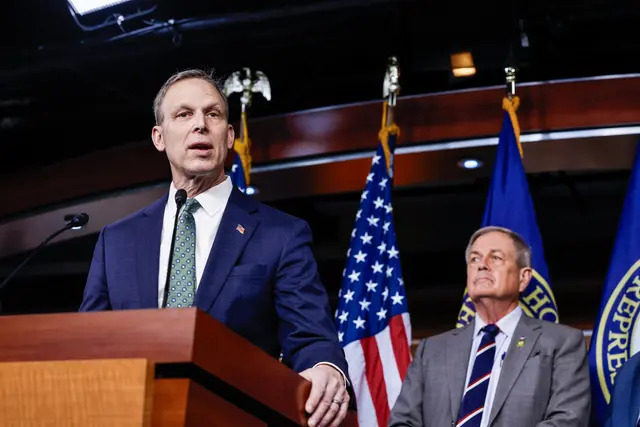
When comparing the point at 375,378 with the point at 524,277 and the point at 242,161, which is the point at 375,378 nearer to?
the point at 524,277

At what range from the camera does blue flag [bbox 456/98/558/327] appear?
149 inches

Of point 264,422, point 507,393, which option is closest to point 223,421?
point 264,422

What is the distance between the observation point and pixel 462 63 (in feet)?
15.6

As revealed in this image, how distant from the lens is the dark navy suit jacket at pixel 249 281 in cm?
175

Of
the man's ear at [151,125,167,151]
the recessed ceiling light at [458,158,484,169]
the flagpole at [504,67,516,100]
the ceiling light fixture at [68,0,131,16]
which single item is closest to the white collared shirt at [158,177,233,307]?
the man's ear at [151,125,167,151]

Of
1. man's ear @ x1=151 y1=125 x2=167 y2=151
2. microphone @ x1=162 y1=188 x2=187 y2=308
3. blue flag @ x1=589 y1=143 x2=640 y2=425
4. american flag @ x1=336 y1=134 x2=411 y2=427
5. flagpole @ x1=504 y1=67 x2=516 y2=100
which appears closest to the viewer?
microphone @ x1=162 y1=188 x2=187 y2=308

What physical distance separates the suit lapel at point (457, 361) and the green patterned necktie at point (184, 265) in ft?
5.48

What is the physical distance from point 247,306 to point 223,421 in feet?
1.56

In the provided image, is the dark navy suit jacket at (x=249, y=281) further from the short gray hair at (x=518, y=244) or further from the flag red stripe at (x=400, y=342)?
the flag red stripe at (x=400, y=342)

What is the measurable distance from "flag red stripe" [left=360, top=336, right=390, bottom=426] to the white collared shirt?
207 cm

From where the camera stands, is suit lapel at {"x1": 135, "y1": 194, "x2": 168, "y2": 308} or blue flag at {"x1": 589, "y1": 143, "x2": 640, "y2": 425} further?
blue flag at {"x1": 589, "y1": 143, "x2": 640, "y2": 425}

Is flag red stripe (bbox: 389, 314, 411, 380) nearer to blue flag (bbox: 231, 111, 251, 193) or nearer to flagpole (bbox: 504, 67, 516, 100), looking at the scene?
blue flag (bbox: 231, 111, 251, 193)

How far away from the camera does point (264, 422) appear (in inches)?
55.7

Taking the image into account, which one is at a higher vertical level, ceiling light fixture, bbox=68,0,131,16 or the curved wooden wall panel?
ceiling light fixture, bbox=68,0,131,16
